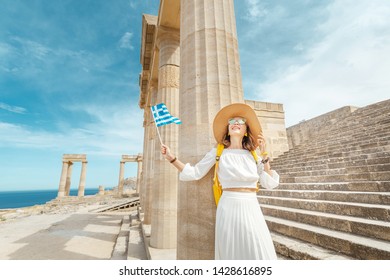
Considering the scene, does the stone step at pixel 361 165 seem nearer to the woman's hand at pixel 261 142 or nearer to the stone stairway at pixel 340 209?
the stone stairway at pixel 340 209

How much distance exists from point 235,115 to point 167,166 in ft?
16.2

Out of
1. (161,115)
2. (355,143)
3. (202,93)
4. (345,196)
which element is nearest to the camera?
(161,115)

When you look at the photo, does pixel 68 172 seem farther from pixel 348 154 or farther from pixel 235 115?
pixel 235 115

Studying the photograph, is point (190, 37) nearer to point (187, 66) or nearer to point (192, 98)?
point (187, 66)

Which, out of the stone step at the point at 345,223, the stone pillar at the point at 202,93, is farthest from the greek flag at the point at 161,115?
the stone step at the point at 345,223

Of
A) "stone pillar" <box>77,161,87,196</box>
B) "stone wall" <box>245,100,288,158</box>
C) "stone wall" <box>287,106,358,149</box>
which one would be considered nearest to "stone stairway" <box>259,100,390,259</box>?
"stone wall" <box>245,100,288,158</box>

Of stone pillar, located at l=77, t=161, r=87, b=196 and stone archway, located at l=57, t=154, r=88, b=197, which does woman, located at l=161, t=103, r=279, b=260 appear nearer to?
stone archway, located at l=57, t=154, r=88, b=197

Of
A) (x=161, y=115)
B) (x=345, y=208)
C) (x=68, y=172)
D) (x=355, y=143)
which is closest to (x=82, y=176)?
(x=68, y=172)

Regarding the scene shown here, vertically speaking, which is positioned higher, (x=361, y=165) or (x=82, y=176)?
(x=82, y=176)

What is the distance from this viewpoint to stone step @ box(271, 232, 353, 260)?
8.80 feet

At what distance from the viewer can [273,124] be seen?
41.2 ft

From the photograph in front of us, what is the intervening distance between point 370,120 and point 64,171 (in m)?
41.9

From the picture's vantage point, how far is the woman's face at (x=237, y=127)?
7.50 feet

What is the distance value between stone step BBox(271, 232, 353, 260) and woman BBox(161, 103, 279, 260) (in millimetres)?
1495
